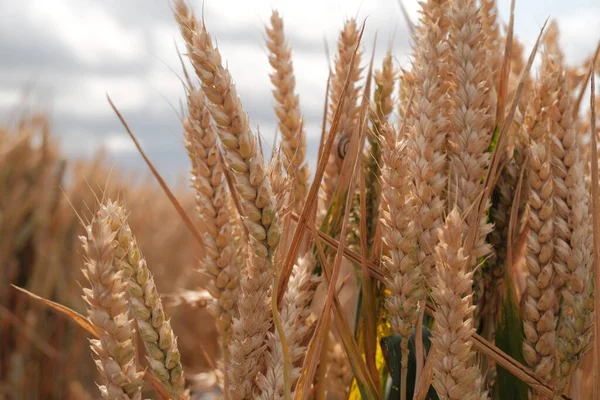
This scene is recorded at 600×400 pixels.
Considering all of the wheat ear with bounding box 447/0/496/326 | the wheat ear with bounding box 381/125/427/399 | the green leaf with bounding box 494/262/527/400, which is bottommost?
the green leaf with bounding box 494/262/527/400

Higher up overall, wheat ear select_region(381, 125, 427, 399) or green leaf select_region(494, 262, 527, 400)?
wheat ear select_region(381, 125, 427, 399)

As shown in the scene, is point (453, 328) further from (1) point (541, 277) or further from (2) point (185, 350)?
(2) point (185, 350)

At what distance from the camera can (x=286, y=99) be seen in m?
0.96

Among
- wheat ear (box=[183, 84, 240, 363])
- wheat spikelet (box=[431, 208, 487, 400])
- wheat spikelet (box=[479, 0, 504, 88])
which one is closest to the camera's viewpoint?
wheat spikelet (box=[431, 208, 487, 400])

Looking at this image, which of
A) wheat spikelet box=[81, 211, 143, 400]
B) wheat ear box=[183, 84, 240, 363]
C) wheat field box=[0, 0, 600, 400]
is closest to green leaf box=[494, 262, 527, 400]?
wheat field box=[0, 0, 600, 400]

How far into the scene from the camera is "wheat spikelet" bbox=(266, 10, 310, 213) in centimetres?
95

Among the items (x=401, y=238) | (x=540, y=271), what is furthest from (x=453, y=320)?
(x=540, y=271)

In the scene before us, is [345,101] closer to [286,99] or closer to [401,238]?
[286,99]

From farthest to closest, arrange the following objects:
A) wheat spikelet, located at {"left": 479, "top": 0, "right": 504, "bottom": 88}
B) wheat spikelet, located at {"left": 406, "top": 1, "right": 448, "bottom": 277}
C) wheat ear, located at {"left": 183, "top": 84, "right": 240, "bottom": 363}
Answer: wheat spikelet, located at {"left": 479, "top": 0, "right": 504, "bottom": 88}, wheat ear, located at {"left": 183, "top": 84, "right": 240, "bottom": 363}, wheat spikelet, located at {"left": 406, "top": 1, "right": 448, "bottom": 277}

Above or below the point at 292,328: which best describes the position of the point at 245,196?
above

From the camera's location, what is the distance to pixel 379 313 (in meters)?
0.90

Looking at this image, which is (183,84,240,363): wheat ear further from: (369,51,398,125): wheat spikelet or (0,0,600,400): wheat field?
(369,51,398,125): wheat spikelet

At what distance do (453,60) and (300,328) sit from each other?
38 centimetres

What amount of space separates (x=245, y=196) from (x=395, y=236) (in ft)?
0.57
